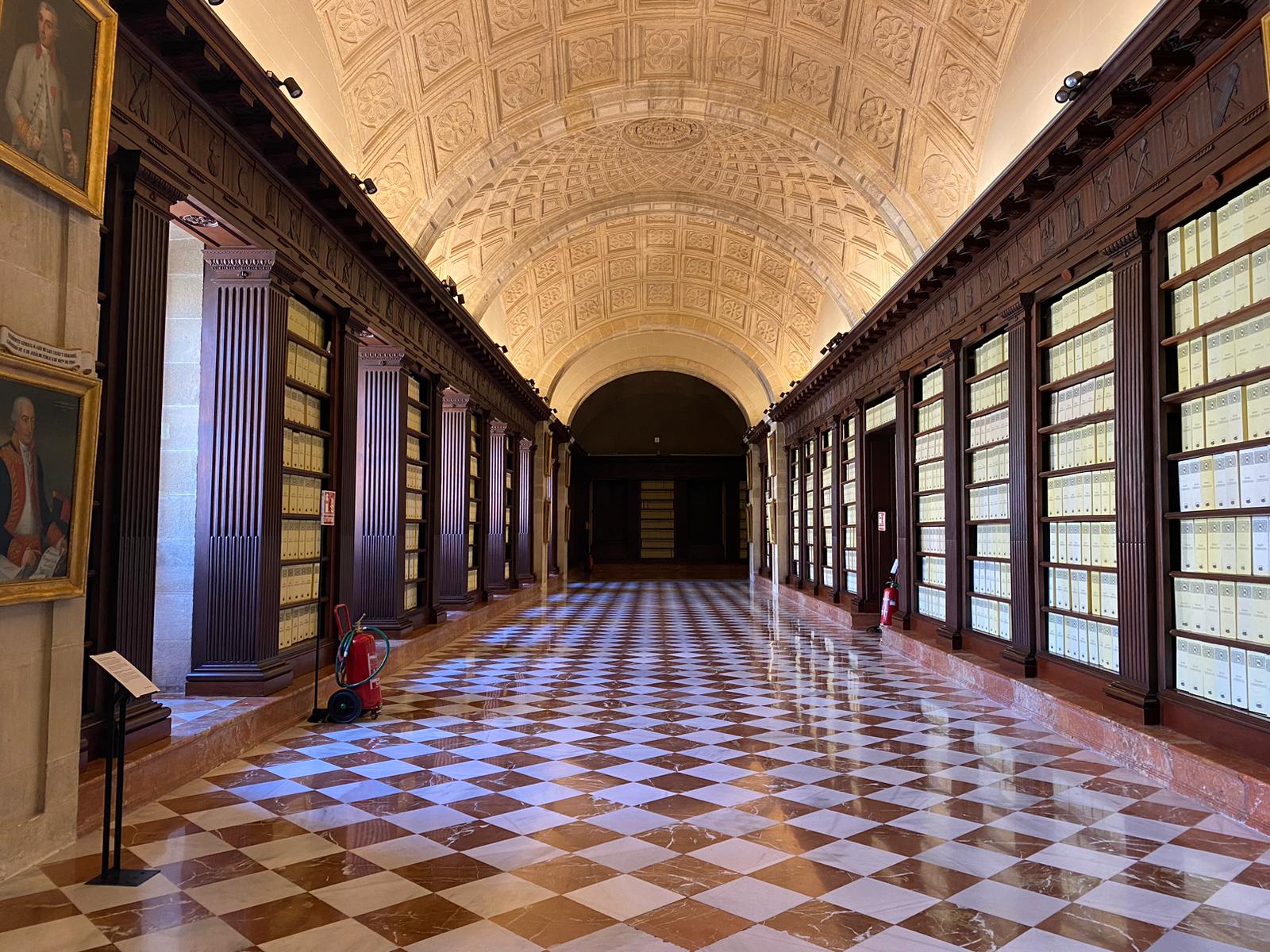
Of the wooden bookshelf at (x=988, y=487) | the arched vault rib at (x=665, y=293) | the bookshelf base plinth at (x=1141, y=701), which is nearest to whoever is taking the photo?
the bookshelf base plinth at (x=1141, y=701)

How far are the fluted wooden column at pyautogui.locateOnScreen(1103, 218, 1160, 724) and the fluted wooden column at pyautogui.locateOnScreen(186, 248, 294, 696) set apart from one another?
21.3 feet

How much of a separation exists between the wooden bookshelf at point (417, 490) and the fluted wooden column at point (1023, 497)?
7.39 meters

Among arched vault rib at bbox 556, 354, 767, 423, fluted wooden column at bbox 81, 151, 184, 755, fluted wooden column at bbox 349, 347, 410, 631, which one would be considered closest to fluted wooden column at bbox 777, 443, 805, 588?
arched vault rib at bbox 556, 354, 767, 423

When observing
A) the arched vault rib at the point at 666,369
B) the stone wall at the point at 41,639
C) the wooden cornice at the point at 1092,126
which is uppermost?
the arched vault rib at the point at 666,369

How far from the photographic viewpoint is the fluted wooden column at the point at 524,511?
21.9 meters

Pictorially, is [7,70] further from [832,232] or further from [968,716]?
[832,232]

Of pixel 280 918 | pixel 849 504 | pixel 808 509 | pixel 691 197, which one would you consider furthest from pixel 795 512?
pixel 280 918

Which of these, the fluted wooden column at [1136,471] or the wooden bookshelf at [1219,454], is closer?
the wooden bookshelf at [1219,454]

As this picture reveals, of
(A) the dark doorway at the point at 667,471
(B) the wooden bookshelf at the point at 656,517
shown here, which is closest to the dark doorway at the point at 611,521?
(A) the dark doorway at the point at 667,471

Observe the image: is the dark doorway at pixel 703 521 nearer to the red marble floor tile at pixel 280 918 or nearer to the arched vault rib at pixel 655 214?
the arched vault rib at pixel 655 214

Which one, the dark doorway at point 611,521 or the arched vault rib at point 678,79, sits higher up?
the arched vault rib at point 678,79

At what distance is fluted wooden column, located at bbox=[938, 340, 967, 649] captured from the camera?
400 inches

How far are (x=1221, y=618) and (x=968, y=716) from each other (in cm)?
262

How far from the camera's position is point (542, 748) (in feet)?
21.6
